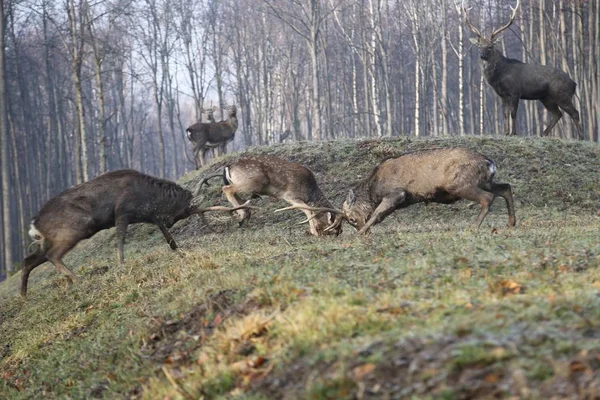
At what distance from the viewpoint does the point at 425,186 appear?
487 inches

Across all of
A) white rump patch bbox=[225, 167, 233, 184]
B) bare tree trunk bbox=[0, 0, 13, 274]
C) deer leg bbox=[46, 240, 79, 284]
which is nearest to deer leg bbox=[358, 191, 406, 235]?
white rump patch bbox=[225, 167, 233, 184]

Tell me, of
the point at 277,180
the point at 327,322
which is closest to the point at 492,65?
the point at 277,180

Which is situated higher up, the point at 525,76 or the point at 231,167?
the point at 525,76

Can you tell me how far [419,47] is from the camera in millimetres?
39438

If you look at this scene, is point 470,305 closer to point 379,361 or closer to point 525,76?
point 379,361

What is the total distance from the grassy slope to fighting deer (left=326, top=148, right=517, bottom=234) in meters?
0.95

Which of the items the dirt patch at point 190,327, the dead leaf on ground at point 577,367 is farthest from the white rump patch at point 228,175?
the dead leaf on ground at point 577,367

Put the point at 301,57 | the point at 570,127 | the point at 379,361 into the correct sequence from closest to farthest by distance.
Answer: the point at 379,361 < the point at 570,127 < the point at 301,57

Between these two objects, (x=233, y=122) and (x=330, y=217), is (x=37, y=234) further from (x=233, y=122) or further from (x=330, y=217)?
(x=233, y=122)

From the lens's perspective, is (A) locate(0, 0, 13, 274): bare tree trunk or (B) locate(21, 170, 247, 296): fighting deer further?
(A) locate(0, 0, 13, 274): bare tree trunk

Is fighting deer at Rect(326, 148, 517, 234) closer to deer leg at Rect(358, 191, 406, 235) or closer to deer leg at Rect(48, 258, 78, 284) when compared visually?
deer leg at Rect(358, 191, 406, 235)

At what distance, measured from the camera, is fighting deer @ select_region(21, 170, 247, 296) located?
12570 mm

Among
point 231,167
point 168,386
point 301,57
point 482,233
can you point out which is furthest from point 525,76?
point 301,57

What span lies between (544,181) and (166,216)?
8.85 m
